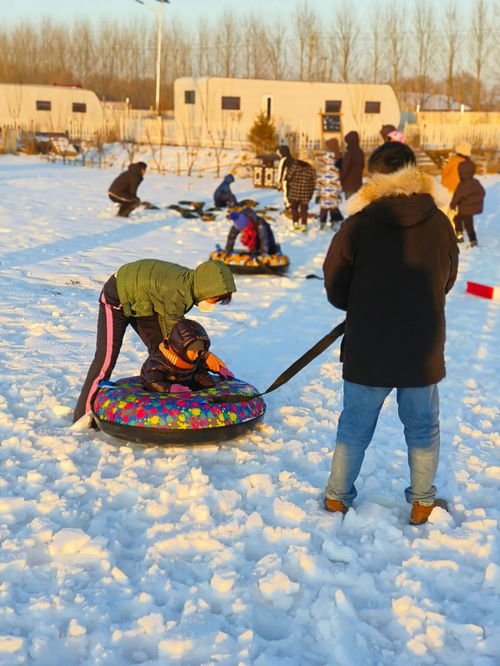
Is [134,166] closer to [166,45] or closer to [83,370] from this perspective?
[83,370]

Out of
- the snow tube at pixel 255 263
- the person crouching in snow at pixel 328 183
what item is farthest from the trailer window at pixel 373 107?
the snow tube at pixel 255 263

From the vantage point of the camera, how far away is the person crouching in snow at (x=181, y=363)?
4.66 meters

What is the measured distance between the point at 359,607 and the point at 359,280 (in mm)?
1421

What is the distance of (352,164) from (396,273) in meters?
12.7

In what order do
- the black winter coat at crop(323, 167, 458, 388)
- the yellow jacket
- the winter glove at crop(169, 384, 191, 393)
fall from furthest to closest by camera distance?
the yellow jacket → the winter glove at crop(169, 384, 191, 393) → the black winter coat at crop(323, 167, 458, 388)

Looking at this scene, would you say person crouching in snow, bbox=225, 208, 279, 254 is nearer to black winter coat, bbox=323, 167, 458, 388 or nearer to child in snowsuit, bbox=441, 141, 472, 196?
child in snowsuit, bbox=441, 141, 472, 196

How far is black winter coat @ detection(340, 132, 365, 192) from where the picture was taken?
15.3 m

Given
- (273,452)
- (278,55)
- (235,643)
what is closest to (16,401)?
(273,452)

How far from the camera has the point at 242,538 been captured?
11.8ft

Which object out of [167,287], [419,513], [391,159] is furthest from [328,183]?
[419,513]

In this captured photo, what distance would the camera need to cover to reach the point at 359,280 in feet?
11.5

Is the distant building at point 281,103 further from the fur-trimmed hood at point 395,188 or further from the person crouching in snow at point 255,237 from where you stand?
the fur-trimmed hood at point 395,188

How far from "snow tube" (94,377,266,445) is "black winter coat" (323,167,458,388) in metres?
1.31

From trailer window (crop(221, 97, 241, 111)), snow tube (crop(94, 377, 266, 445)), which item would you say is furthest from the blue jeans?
trailer window (crop(221, 97, 241, 111))
